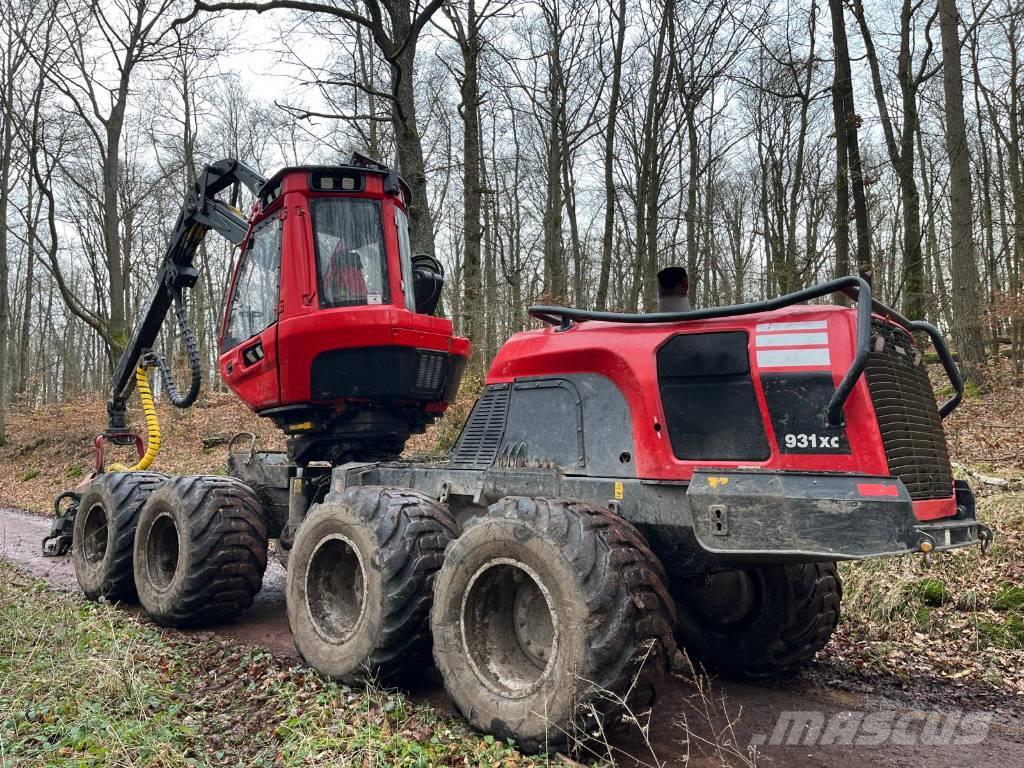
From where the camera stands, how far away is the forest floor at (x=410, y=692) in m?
3.53

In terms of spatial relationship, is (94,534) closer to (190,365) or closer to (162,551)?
(162,551)

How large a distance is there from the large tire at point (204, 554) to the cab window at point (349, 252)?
1808 millimetres

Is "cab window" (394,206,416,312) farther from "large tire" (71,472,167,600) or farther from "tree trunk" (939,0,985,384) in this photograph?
"tree trunk" (939,0,985,384)

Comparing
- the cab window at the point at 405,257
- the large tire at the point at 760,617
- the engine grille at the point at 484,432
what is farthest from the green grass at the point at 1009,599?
the cab window at the point at 405,257

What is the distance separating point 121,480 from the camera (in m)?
6.92

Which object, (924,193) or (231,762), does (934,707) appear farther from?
(924,193)

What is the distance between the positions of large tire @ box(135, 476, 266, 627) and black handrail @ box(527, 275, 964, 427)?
10.2ft

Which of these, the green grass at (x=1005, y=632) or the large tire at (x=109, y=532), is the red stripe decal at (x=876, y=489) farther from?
the large tire at (x=109, y=532)

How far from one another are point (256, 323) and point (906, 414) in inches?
191

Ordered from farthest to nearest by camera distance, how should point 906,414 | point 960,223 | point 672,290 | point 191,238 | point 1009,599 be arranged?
point 960,223
point 191,238
point 1009,599
point 672,290
point 906,414

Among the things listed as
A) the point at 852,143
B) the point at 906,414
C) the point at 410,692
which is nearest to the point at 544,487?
the point at 410,692

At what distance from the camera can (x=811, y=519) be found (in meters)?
3.13

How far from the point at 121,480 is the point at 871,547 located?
6.35 meters

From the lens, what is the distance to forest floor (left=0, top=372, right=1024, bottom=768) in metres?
3.53
